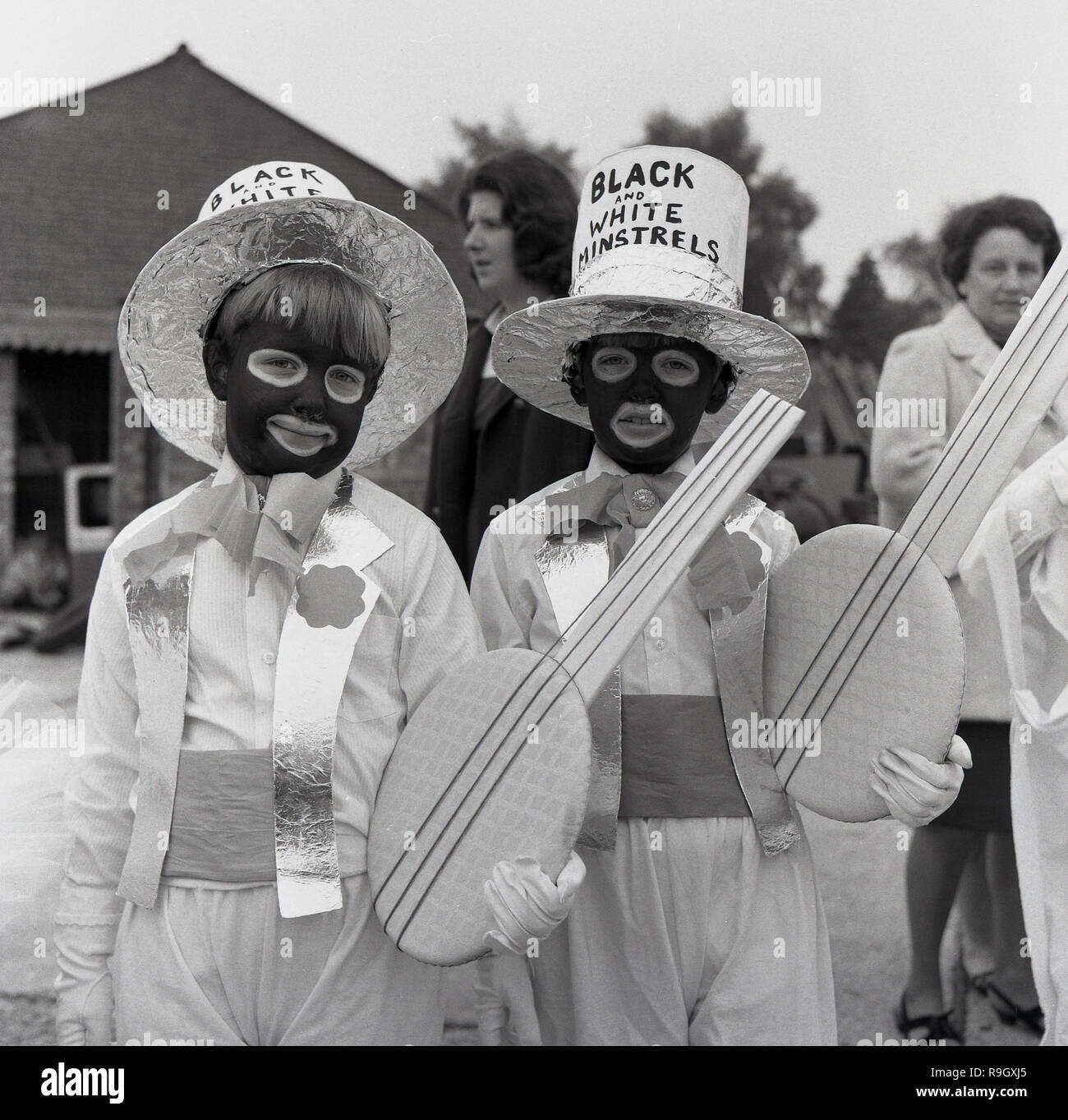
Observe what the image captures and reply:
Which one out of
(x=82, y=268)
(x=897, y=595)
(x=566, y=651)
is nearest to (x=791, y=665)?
(x=897, y=595)

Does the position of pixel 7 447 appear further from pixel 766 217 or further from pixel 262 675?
pixel 262 675

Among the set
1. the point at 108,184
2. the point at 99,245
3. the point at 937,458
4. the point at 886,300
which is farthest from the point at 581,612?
the point at 99,245

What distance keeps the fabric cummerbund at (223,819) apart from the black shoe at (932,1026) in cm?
177

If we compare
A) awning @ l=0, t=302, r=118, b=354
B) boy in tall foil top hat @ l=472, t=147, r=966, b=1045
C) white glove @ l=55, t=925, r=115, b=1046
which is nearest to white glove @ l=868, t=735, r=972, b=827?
boy in tall foil top hat @ l=472, t=147, r=966, b=1045

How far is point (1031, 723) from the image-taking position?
232cm

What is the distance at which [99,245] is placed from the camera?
6.53 meters

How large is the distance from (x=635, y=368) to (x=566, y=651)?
0.53m

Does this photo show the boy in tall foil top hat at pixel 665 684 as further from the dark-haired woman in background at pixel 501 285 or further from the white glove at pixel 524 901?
the dark-haired woman in background at pixel 501 285

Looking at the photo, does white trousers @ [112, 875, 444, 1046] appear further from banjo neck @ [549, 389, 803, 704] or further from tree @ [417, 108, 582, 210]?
tree @ [417, 108, 582, 210]

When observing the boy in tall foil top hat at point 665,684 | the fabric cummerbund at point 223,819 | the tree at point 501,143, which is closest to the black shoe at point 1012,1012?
the boy in tall foil top hat at point 665,684

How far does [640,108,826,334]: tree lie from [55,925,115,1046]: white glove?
2477 millimetres

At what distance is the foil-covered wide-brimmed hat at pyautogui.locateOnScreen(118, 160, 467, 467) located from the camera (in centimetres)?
196

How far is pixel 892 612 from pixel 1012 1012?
5.03 ft
